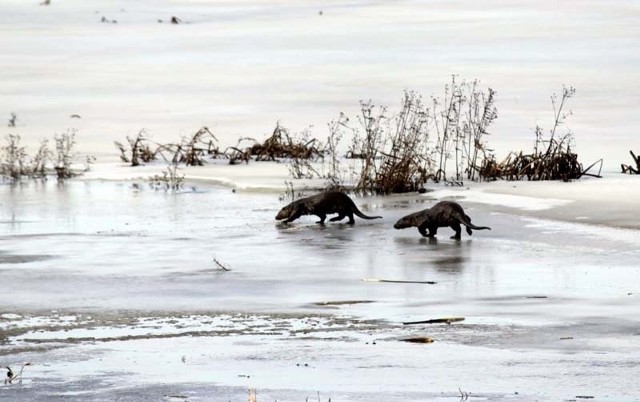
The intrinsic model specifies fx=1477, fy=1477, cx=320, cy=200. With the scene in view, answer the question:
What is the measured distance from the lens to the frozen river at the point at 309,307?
7086 millimetres

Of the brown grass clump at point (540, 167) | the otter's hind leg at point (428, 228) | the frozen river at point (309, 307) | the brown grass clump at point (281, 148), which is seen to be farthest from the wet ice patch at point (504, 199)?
the brown grass clump at point (281, 148)

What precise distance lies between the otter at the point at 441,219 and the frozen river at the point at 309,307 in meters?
0.12

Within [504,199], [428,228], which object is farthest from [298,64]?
[428,228]

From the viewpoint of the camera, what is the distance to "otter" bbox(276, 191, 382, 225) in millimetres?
13812

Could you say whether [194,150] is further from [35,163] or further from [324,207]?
[324,207]

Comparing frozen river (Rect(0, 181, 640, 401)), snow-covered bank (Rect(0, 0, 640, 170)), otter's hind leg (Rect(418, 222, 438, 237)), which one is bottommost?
frozen river (Rect(0, 181, 640, 401))

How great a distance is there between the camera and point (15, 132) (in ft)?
70.7

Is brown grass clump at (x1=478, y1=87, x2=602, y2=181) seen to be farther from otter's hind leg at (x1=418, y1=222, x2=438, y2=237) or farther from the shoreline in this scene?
otter's hind leg at (x1=418, y1=222, x2=438, y2=237)

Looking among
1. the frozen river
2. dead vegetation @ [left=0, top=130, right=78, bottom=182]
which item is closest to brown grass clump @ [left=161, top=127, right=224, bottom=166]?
dead vegetation @ [left=0, top=130, right=78, bottom=182]

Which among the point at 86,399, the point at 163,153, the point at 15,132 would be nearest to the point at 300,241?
the point at 86,399

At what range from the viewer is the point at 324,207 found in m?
13.9

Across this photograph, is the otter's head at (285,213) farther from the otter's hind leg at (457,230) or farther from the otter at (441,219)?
the otter's hind leg at (457,230)

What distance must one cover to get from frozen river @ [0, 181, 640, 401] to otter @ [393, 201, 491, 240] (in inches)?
4.8

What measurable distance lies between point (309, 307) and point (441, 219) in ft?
11.8
